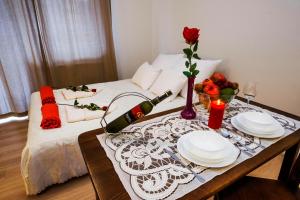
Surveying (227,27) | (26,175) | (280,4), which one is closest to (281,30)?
(280,4)

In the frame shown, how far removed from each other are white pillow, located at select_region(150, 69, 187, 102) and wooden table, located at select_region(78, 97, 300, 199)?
1.15 m

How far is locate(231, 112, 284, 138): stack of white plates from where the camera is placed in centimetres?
99

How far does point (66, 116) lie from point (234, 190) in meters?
1.43

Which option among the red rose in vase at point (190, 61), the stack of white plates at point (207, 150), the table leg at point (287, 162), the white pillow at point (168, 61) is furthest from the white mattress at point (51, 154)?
the table leg at point (287, 162)

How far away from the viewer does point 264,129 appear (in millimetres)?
998

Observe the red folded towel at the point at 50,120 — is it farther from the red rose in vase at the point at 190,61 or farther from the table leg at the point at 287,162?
the table leg at the point at 287,162

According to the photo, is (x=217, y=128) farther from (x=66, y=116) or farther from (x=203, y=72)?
(x=66, y=116)

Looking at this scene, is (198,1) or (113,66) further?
(113,66)

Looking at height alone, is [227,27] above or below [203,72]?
above

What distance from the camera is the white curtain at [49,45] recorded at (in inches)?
95.7

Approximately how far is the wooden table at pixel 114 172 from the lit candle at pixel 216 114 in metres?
0.25

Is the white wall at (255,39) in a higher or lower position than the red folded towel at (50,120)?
higher

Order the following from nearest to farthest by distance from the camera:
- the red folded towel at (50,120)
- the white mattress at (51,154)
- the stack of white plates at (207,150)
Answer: the stack of white plates at (207,150)
the white mattress at (51,154)
the red folded towel at (50,120)

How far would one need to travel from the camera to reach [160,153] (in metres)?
0.89
